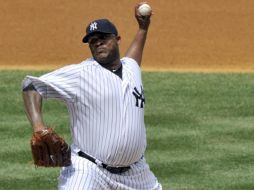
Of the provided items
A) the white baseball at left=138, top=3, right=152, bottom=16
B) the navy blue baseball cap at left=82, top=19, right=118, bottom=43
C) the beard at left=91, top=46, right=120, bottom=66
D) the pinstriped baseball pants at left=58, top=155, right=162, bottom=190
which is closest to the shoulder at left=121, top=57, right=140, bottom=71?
the beard at left=91, top=46, right=120, bottom=66

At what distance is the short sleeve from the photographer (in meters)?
5.57

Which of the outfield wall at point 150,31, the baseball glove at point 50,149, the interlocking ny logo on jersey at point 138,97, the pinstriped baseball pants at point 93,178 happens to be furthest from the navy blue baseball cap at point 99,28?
the outfield wall at point 150,31

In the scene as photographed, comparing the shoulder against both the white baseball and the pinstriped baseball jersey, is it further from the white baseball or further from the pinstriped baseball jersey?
the white baseball

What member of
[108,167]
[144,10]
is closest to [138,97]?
[108,167]

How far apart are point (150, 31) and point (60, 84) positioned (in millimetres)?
9996

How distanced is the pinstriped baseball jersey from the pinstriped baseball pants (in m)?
0.08

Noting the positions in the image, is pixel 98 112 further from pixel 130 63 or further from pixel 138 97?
pixel 130 63

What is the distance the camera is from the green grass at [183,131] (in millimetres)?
8648

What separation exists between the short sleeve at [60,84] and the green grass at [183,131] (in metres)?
2.76

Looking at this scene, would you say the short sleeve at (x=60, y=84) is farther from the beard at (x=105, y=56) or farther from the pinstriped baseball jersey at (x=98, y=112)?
the beard at (x=105, y=56)

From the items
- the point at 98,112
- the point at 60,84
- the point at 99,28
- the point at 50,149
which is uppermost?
the point at 99,28

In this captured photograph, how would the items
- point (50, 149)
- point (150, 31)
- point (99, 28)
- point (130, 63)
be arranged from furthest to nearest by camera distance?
point (150, 31), point (130, 63), point (99, 28), point (50, 149)

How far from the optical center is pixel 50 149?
220 inches

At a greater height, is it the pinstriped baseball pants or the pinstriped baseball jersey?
the pinstriped baseball jersey
